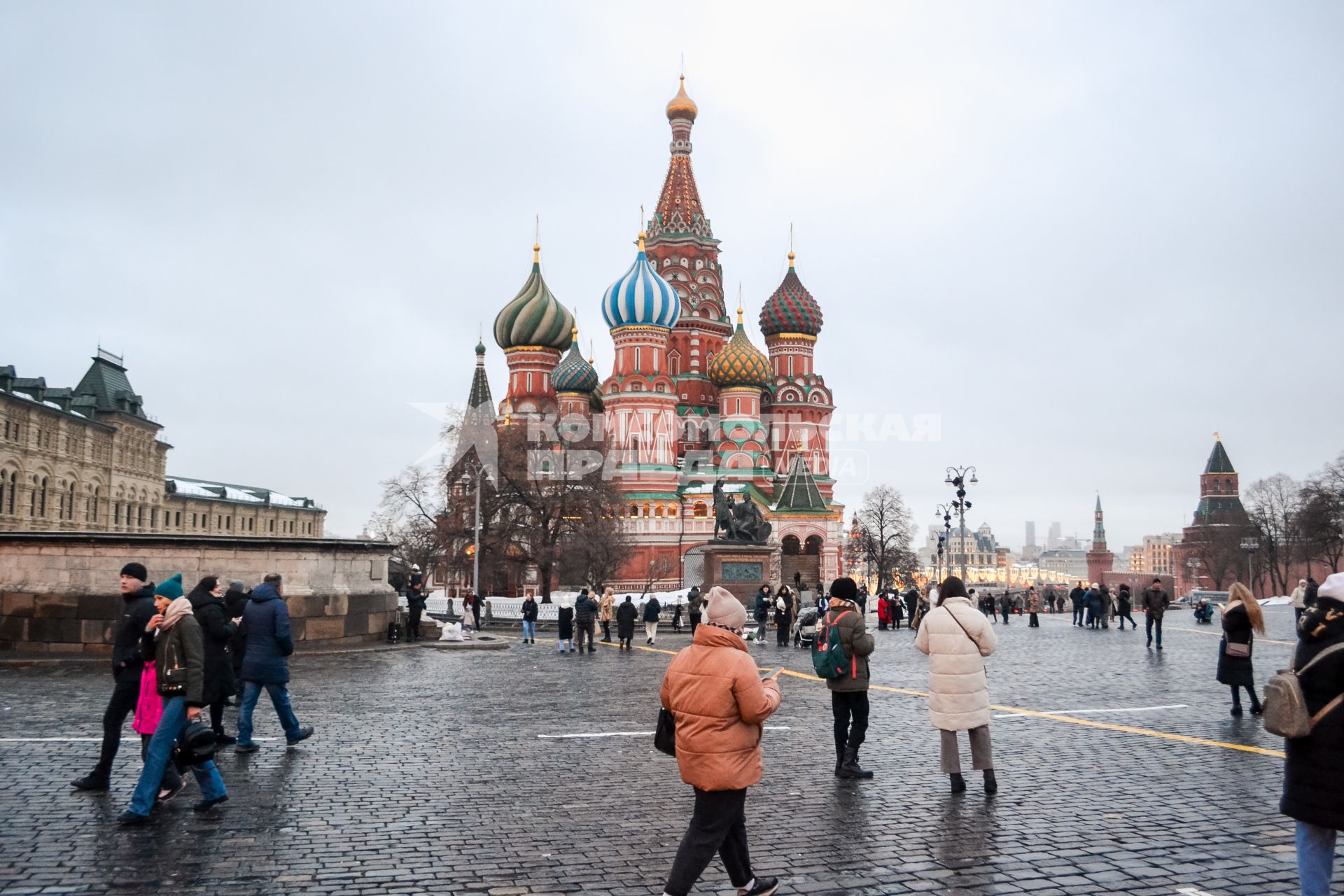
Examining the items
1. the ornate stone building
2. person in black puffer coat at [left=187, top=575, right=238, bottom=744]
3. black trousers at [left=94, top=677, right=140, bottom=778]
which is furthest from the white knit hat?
the ornate stone building

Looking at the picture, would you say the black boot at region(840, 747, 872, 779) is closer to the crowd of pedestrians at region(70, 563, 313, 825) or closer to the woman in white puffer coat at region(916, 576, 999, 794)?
the woman in white puffer coat at region(916, 576, 999, 794)

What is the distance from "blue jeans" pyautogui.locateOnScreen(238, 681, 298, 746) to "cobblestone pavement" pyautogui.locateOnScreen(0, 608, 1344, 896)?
230 mm

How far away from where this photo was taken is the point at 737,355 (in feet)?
224

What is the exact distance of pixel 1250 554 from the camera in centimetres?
6450

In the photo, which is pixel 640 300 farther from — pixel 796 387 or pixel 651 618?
pixel 651 618

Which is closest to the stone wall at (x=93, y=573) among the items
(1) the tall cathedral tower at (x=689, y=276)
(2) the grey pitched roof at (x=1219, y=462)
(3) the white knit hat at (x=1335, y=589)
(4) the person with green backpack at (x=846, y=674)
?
(4) the person with green backpack at (x=846, y=674)

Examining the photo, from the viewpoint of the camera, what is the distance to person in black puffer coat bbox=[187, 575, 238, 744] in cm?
870

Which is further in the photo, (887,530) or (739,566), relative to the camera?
(887,530)

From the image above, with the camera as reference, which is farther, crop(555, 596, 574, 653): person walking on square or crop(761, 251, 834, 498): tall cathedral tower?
crop(761, 251, 834, 498): tall cathedral tower

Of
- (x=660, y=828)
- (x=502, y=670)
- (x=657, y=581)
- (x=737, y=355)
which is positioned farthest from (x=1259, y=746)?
(x=737, y=355)

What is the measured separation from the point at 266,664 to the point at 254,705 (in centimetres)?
36

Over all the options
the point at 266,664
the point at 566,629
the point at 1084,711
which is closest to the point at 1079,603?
the point at 566,629

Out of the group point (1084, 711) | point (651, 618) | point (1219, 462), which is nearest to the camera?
point (1084, 711)

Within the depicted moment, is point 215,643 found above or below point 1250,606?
below
